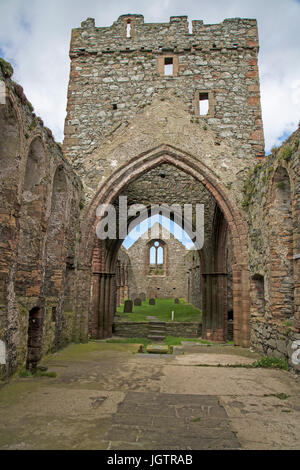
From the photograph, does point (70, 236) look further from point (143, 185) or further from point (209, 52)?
point (209, 52)

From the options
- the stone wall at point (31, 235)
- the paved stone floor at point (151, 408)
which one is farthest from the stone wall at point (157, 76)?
the paved stone floor at point (151, 408)

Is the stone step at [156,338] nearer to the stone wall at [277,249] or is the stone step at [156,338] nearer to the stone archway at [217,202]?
the stone archway at [217,202]

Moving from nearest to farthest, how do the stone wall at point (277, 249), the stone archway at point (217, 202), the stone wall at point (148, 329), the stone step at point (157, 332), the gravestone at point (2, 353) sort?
the gravestone at point (2, 353)
the stone wall at point (277, 249)
the stone archway at point (217, 202)
the stone step at point (157, 332)
the stone wall at point (148, 329)

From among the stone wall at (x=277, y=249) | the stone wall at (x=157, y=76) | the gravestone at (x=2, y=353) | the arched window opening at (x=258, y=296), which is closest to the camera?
the gravestone at (x=2, y=353)

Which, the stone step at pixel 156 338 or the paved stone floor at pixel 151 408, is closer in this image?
the paved stone floor at pixel 151 408

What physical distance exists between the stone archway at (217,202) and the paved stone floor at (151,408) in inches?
101

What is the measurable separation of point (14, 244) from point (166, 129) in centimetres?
621

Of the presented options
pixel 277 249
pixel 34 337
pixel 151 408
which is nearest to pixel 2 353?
pixel 34 337

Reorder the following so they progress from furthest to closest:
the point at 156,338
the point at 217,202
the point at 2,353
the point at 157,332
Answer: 1. the point at 157,332
2. the point at 156,338
3. the point at 217,202
4. the point at 2,353

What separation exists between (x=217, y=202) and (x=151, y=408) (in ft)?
21.3

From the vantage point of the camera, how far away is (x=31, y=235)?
564 centimetres

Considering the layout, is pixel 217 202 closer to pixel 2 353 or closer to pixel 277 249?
pixel 277 249

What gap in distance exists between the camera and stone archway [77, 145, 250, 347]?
8320 mm

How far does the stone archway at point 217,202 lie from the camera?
27.3 ft
